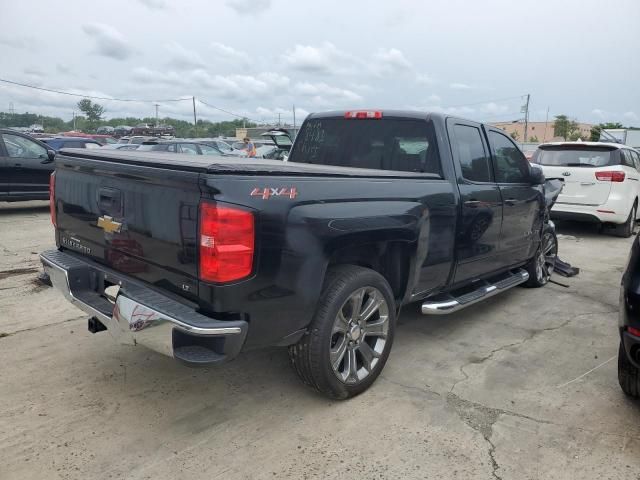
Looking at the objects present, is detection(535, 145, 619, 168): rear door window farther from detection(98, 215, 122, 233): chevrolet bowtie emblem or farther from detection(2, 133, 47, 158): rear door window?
detection(2, 133, 47, 158): rear door window

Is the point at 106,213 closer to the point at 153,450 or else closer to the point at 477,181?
the point at 153,450

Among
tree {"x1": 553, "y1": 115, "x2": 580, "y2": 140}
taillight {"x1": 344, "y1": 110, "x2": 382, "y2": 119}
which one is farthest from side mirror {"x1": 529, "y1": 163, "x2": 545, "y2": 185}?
tree {"x1": 553, "y1": 115, "x2": 580, "y2": 140}

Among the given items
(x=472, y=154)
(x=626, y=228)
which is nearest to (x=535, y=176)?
(x=472, y=154)

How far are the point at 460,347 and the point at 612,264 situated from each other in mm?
4445

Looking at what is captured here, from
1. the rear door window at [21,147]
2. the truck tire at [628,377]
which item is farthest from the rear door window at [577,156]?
the rear door window at [21,147]

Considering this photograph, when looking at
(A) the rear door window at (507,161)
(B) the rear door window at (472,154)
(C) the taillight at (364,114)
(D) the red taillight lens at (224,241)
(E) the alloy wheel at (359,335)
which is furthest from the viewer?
(A) the rear door window at (507,161)

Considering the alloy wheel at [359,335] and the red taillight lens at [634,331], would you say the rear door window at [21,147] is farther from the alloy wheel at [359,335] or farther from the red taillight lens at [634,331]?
the red taillight lens at [634,331]

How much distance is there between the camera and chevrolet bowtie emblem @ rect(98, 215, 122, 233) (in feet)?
10.0

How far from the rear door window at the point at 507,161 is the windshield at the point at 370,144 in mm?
962

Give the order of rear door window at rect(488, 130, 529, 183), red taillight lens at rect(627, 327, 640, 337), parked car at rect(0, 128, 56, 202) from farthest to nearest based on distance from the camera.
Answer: parked car at rect(0, 128, 56, 202) < rear door window at rect(488, 130, 529, 183) < red taillight lens at rect(627, 327, 640, 337)

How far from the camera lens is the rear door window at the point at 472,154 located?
4.30 m

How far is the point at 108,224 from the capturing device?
312 centimetres

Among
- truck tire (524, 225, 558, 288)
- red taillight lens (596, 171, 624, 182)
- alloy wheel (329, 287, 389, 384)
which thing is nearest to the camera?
alloy wheel (329, 287, 389, 384)

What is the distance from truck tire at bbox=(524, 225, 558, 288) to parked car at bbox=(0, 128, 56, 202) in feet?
29.5
